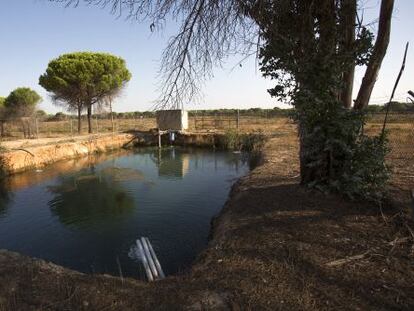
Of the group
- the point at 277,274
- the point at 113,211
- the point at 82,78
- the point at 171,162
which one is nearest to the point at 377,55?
the point at 277,274

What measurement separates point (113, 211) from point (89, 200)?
1610mm

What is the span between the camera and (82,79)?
24938mm

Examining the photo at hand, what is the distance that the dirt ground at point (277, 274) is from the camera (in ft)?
10.2

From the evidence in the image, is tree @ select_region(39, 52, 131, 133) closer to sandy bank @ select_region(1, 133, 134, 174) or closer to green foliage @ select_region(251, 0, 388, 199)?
sandy bank @ select_region(1, 133, 134, 174)

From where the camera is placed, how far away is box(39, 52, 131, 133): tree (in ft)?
81.8

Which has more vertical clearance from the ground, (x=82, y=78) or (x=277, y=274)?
(x=82, y=78)

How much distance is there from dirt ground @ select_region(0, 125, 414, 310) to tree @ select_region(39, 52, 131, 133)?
22.9 meters

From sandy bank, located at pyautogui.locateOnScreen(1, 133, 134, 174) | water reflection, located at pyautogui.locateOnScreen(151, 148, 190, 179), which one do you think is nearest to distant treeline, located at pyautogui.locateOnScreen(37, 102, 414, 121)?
water reflection, located at pyautogui.locateOnScreen(151, 148, 190, 179)

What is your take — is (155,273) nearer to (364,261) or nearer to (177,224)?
(364,261)

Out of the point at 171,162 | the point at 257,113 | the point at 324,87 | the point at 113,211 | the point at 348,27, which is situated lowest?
the point at 113,211

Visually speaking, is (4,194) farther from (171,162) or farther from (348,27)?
(348,27)

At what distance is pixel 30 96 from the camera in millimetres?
28578

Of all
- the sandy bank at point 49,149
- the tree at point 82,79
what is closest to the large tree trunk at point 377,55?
the sandy bank at point 49,149

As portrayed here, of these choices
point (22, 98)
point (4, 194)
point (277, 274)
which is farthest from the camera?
point (22, 98)
